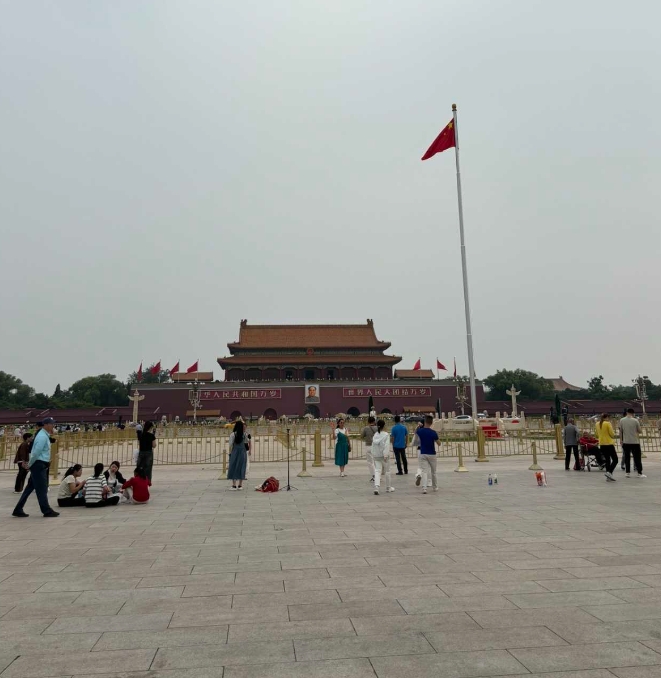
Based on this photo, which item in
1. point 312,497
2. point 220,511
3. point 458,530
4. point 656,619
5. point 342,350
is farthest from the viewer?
point 342,350

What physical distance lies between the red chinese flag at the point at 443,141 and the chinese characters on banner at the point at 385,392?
30.0 m

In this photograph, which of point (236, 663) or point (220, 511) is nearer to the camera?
point (236, 663)

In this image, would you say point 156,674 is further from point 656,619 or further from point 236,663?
point 656,619

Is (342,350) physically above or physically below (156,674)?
above

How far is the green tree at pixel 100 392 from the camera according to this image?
6078 centimetres

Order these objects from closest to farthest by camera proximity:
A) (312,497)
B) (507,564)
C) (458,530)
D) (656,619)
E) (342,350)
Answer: (656,619)
(507,564)
(458,530)
(312,497)
(342,350)

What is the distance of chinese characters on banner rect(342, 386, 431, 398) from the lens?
47688 millimetres

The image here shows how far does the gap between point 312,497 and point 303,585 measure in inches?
177

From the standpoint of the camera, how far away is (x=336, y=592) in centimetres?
357

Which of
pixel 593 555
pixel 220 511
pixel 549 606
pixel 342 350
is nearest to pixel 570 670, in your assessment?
pixel 549 606

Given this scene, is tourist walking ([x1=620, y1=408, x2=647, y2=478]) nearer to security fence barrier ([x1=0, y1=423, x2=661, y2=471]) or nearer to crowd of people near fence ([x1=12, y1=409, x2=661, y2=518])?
crowd of people near fence ([x1=12, y1=409, x2=661, y2=518])

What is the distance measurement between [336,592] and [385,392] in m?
44.8

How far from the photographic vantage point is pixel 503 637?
2768 mm

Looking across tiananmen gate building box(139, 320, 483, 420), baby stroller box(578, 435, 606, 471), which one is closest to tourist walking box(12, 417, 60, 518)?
baby stroller box(578, 435, 606, 471)
